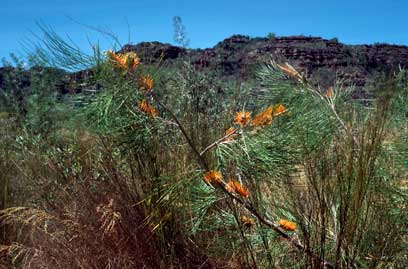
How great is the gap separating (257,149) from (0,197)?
2.20 m

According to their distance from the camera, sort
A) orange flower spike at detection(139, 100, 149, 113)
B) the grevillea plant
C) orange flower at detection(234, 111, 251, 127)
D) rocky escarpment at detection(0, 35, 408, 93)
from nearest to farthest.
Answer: the grevillea plant
orange flower at detection(234, 111, 251, 127)
orange flower spike at detection(139, 100, 149, 113)
rocky escarpment at detection(0, 35, 408, 93)

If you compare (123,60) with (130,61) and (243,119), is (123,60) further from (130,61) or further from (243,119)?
(243,119)

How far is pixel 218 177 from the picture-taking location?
1985 millimetres

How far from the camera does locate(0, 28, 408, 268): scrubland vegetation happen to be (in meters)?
1.76

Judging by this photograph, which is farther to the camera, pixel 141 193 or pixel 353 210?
pixel 141 193

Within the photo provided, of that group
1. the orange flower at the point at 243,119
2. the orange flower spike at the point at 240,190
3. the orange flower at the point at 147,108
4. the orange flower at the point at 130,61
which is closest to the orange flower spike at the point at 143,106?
the orange flower at the point at 147,108

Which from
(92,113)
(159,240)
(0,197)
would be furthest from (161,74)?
(0,197)

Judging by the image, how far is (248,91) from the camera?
3367 mm

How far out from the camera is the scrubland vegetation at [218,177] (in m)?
1.76

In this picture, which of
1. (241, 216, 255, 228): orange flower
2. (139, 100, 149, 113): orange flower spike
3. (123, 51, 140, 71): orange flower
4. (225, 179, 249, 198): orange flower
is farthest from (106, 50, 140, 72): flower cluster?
(241, 216, 255, 228): orange flower

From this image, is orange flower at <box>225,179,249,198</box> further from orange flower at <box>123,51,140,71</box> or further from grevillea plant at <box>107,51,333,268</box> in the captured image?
orange flower at <box>123,51,140,71</box>

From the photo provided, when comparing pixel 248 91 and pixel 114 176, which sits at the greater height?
pixel 248 91

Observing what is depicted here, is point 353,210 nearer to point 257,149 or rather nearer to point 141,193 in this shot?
point 257,149

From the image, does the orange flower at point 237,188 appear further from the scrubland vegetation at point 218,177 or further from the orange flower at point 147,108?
the orange flower at point 147,108
